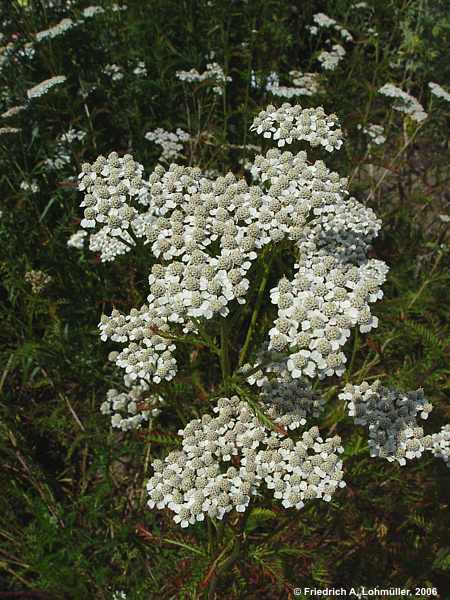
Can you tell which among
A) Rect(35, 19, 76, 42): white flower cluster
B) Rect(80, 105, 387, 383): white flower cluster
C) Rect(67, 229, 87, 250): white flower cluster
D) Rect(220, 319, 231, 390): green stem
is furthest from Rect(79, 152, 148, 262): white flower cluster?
Rect(35, 19, 76, 42): white flower cluster

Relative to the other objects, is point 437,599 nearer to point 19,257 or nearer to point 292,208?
point 292,208

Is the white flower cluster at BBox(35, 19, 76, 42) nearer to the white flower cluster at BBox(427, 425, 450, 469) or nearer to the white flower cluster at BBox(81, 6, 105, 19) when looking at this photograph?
the white flower cluster at BBox(81, 6, 105, 19)

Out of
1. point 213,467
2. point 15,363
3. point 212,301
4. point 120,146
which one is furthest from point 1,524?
point 120,146

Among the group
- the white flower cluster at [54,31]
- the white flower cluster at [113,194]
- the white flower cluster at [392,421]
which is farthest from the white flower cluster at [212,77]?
the white flower cluster at [392,421]

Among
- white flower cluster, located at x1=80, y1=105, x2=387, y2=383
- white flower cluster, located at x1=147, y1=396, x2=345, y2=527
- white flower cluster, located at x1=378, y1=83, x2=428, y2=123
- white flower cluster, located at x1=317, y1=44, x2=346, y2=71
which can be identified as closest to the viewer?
white flower cluster, located at x1=80, y1=105, x2=387, y2=383

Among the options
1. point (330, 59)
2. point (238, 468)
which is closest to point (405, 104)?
point (330, 59)

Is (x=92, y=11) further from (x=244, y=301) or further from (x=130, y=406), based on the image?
(x=244, y=301)
